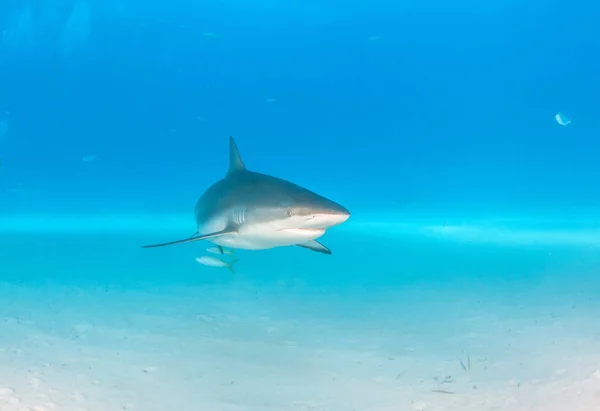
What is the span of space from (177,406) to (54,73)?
100 feet

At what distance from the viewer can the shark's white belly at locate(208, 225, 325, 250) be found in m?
3.77

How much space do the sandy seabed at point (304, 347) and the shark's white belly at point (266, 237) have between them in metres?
0.88

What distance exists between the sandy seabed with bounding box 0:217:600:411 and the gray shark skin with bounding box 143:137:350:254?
92 cm

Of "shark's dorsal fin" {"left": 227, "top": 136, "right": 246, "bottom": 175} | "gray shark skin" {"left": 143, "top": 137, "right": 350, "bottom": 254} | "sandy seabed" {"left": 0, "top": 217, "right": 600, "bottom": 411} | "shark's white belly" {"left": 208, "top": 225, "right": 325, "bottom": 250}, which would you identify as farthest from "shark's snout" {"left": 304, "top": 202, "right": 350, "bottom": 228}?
"shark's dorsal fin" {"left": 227, "top": 136, "right": 246, "bottom": 175}

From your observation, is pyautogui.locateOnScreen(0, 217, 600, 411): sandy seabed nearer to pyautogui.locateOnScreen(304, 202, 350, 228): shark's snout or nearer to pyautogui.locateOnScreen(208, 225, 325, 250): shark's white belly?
pyautogui.locateOnScreen(208, 225, 325, 250): shark's white belly

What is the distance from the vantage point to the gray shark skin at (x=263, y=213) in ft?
11.9

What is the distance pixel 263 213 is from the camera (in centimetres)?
387

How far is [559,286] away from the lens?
629cm

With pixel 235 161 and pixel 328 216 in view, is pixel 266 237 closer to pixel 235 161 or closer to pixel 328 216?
pixel 328 216

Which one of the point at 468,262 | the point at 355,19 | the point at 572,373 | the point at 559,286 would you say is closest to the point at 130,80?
the point at 355,19

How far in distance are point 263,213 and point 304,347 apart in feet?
4.08

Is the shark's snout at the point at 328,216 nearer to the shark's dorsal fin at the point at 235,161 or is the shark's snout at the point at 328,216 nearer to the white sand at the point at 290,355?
the white sand at the point at 290,355

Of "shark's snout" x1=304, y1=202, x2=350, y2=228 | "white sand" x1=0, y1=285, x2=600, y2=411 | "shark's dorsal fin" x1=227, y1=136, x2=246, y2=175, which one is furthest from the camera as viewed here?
"shark's dorsal fin" x1=227, y1=136, x2=246, y2=175

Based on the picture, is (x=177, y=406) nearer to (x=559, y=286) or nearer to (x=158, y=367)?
(x=158, y=367)
